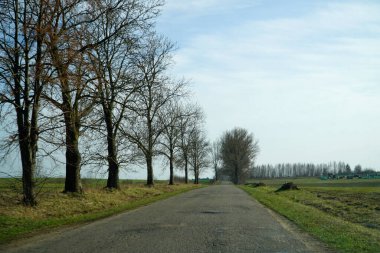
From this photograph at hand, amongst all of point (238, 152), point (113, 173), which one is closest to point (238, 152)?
point (238, 152)

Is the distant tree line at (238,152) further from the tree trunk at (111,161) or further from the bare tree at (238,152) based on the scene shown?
the tree trunk at (111,161)

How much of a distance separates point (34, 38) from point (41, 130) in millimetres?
3786

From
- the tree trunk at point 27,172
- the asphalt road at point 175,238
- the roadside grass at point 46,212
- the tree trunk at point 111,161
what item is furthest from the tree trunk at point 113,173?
the asphalt road at point 175,238

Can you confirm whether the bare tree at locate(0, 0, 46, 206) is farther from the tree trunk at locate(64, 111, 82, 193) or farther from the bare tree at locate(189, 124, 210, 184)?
the bare tree at locate(189, 124, 210, 184)

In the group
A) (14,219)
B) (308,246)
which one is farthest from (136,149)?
(308,246)

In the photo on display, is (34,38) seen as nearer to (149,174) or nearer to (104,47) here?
(104,47)

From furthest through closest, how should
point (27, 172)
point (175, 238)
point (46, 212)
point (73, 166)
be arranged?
point (73, 166)
point (27, 172)
point (46, 212)
point (175, 238)

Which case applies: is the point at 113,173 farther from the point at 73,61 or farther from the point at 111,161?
the point at 73,61

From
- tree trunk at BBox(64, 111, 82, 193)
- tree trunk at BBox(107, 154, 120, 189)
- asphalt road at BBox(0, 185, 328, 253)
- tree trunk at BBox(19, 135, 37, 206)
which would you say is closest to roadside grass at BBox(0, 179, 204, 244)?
tree trunk at BBox(19, 135, 37, 206)

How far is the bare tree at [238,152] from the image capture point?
113125 mm

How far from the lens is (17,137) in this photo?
17484 millimetres

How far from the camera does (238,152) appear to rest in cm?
11362

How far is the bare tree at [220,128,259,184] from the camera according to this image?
371 ft

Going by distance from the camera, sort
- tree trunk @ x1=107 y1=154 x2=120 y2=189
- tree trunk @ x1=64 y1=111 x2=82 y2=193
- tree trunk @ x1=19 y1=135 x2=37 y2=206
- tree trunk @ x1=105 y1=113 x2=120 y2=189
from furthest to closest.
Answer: tree trunk @ x1=107 y1=154 x2=120 y2=189, tree trunk @ x1=105 y1=113 x2=120 y2=189, tree trunk @ x1=64 y1=111 x2=82 y2=193, tree trunk @ x1=19 y1=135 x2=37 y2=206
